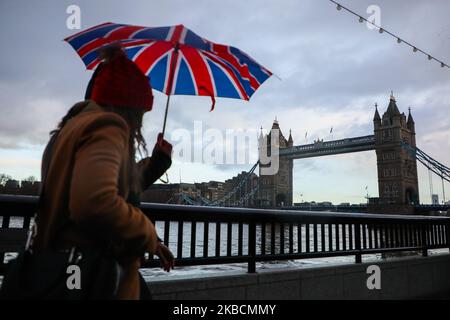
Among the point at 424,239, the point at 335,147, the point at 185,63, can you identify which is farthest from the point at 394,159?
the point at 185,63

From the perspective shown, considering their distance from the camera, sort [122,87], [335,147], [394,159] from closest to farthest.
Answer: [122,87] < [394,159] < [335,147]

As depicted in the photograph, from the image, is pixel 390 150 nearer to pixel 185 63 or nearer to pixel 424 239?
pixel 424 239

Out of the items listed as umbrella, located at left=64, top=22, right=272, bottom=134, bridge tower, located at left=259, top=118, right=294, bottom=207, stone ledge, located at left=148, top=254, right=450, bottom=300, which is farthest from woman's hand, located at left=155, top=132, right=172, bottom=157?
bridge tower, located at left=259, top=118, right=294, bottom=207

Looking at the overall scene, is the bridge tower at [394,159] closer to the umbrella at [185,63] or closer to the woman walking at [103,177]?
the umbrella at [185,63]

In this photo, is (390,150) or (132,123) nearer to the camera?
(132,123)

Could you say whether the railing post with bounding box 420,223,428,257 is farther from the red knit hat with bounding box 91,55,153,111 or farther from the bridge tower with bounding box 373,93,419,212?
the bridge tower with bounding box 373,93,419,212

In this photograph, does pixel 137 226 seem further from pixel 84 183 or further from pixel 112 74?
pixel 112 74

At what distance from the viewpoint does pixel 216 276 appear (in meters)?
3.19

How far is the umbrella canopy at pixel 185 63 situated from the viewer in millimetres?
1709

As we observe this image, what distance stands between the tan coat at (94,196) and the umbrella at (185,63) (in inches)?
23.7

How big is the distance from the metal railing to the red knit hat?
4.91 ft

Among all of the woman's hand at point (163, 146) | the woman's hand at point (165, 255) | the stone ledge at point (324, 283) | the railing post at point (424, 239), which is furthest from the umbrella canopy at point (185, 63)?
the railing post at point (424, 239)

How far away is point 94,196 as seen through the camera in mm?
1027
